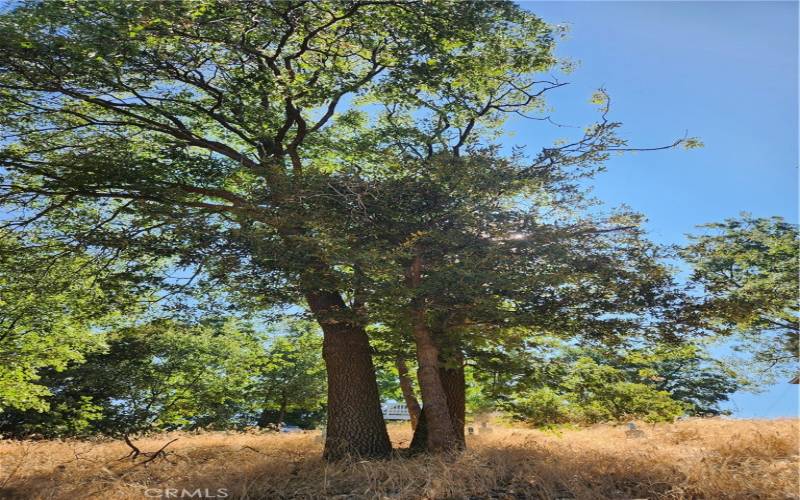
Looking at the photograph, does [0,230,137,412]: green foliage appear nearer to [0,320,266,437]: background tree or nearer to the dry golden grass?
[0,320,266,437]: background tree

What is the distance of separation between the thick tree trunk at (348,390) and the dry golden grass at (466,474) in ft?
2.29

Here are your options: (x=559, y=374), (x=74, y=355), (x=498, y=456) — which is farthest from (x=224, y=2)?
(x=74, y=355)

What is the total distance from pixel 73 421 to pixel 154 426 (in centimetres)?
450

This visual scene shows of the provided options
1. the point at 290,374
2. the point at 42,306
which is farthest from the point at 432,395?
the point at 290,374

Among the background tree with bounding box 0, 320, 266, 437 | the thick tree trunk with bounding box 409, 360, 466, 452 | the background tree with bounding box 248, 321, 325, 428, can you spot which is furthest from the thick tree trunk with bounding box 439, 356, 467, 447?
the background tree with bounding box 248, 321, 325, 428

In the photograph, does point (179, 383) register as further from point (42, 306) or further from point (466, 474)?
point (466, 474)

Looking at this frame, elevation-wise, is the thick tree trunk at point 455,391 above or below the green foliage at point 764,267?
below

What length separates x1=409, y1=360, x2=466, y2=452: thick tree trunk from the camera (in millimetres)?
10906

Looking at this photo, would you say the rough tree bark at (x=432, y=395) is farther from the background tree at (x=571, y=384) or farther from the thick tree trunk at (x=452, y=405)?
the background tree at (x=571, y=384)

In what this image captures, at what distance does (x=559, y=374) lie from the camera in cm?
1169

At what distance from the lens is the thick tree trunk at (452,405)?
10906 millimetres

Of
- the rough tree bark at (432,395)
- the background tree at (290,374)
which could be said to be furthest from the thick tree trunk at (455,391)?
the background tree at (290,374)

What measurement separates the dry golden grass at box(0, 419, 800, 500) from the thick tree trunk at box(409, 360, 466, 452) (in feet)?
5.14

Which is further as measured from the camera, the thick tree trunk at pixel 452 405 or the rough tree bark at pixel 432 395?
the thick tree trunk at pixel 452 405
